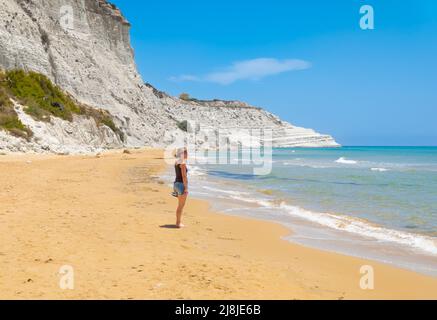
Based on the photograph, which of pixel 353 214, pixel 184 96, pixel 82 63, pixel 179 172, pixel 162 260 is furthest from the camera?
pixel 184 96

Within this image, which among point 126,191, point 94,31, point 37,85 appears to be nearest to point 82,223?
point 126,191

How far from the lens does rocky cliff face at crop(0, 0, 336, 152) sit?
1565 inches

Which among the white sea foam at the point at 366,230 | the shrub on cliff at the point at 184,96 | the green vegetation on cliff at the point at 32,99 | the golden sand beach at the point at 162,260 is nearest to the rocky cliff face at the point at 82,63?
the green vegetation on cliff at the point at 32,99

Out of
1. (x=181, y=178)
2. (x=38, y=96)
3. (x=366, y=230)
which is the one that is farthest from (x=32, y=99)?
(x=366, y=230)

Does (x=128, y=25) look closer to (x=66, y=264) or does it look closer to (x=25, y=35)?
(x=25, y=35)

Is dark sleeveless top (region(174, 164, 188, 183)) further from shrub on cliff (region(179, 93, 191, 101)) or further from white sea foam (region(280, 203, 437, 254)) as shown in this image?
shrub on cliff (region(179, 93, 191, 101))

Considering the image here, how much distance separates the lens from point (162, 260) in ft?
18.9

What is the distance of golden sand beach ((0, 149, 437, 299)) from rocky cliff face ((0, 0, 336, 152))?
911 inches

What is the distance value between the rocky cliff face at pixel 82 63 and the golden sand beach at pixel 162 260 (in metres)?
23.1

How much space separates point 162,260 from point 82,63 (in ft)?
176

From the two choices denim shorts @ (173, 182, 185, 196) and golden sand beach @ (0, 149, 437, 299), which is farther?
denim shorts @ (173, 182, 185, 196)

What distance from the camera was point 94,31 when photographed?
63.1 m

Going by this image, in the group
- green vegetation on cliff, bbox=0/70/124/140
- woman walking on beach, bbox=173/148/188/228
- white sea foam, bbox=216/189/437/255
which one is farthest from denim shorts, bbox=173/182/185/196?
green vegetation on cliff, bbox=0/70/124/140

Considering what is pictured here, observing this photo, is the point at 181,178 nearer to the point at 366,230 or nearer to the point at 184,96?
the point at 366,230
